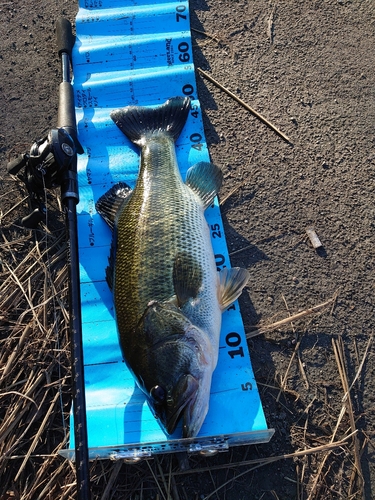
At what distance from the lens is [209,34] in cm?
422

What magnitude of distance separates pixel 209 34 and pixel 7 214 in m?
2.72

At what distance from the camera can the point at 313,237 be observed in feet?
11.3

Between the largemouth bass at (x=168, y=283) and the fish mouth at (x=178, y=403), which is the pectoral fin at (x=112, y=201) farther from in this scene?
the fish mouth at (x=178, y=403)

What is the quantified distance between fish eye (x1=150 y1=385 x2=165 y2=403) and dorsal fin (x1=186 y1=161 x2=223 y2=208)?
59.7 inches

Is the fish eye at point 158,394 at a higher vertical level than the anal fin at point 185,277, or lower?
lower

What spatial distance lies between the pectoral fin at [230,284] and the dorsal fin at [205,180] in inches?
24.9

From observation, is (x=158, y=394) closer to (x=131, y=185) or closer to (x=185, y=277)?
(x=185, y=277)

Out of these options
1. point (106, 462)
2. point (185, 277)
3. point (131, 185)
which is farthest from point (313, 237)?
point (106, 462)

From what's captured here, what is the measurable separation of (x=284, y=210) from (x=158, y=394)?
1943 mm

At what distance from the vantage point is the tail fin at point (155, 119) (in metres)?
3.60

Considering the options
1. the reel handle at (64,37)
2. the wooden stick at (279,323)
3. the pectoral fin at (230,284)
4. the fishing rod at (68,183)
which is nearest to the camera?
the fishing rod at (68,183)

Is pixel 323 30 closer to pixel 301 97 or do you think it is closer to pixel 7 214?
pixel 301 97

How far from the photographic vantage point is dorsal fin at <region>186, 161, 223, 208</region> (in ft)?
10.9

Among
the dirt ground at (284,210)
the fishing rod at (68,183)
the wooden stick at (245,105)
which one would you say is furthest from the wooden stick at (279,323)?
the wooden stick at (245,105)
